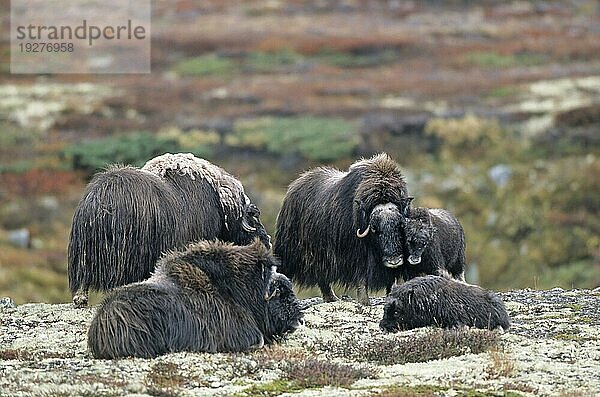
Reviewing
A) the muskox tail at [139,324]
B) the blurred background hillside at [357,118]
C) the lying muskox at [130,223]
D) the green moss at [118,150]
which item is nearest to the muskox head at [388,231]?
the lying muskox at [130,223]

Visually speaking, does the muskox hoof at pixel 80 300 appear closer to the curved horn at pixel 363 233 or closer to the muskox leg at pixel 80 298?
the muskox leg at pixel 80 298

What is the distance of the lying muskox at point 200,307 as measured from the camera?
673 cm

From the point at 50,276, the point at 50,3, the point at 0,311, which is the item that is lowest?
the point at 50,276

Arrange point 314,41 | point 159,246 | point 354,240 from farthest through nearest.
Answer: point 314,41
point 354,240
point 159,246

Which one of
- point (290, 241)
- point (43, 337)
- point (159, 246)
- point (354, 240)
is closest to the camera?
point (43, 337)

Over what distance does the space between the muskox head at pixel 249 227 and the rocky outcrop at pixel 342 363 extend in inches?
46.3

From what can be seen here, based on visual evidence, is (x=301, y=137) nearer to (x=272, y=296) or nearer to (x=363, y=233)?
(x=363, y=233)

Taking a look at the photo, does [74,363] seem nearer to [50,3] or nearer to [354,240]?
[354,240]

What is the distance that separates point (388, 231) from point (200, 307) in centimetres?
227

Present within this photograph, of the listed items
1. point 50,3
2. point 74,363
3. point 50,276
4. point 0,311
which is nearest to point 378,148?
point 50,276

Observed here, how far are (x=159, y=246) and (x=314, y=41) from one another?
991 inches

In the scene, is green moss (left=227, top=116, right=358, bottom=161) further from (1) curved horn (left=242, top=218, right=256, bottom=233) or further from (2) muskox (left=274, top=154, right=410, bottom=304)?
(1) curved horn (left=242, top=218, right=256, bottom=233)

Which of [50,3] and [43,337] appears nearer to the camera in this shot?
[43,337]

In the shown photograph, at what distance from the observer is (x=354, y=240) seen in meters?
9.33
